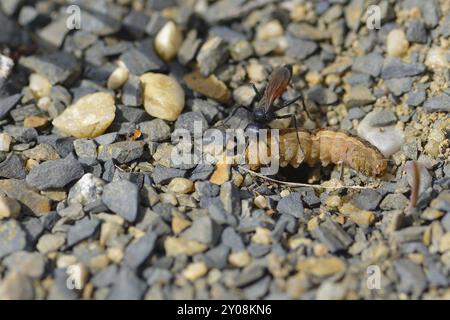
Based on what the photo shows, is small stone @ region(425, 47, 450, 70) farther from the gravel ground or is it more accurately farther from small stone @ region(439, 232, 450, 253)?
small stone @ region(439, 232, 450, 253)

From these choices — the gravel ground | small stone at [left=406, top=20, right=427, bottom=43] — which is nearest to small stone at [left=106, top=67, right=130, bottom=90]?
the gravel ground

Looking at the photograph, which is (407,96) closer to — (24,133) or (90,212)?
(90,212)

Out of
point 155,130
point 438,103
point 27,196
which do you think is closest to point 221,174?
point 155,130

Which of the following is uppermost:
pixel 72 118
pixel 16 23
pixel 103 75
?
pixel 16 23

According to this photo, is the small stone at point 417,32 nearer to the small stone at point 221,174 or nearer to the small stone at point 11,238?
the small stone at point 221,174

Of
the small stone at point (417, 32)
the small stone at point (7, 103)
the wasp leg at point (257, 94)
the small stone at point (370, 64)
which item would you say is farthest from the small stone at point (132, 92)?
the small stone at point (417, 32)
